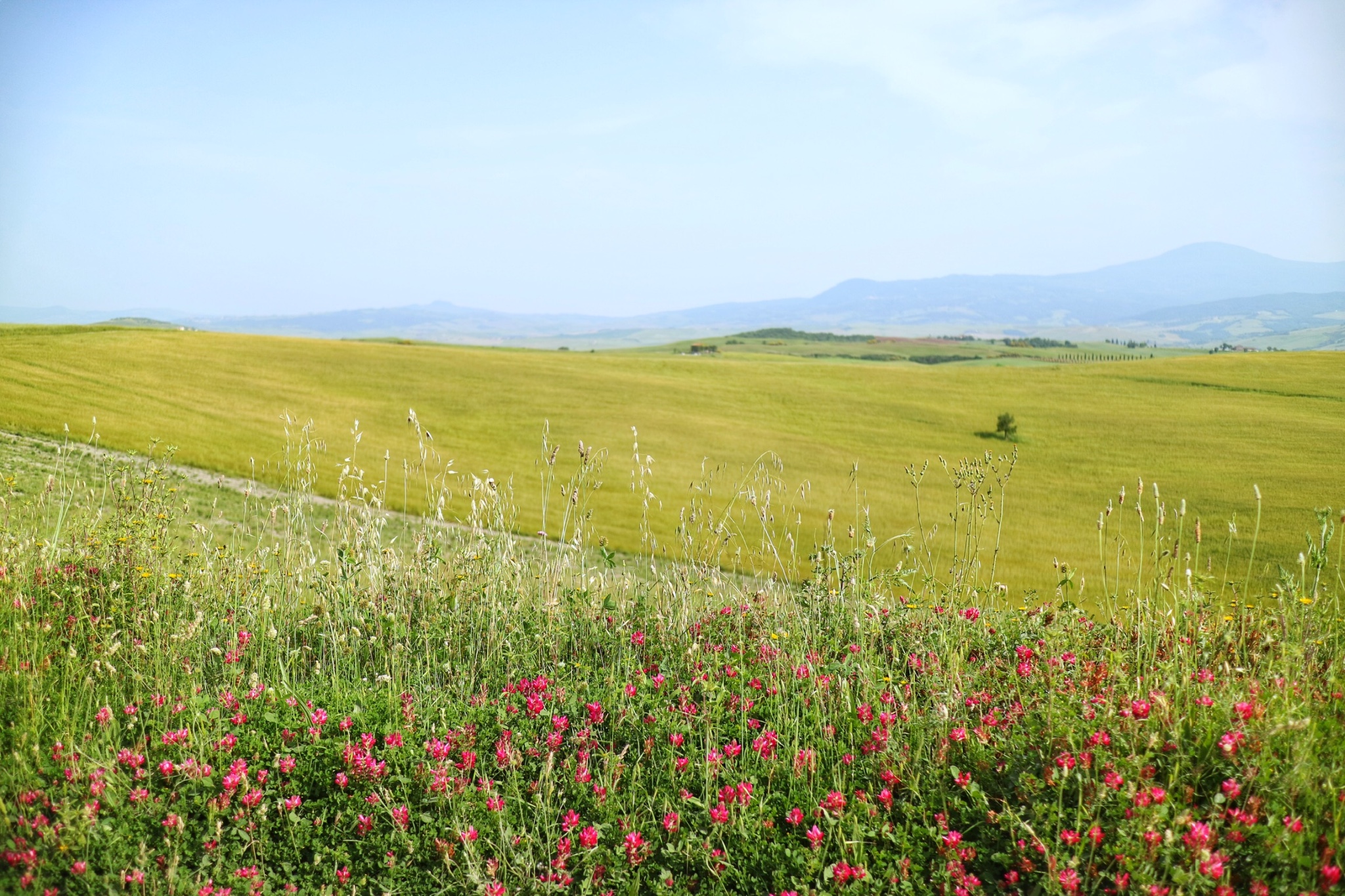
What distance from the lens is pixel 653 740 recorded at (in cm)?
392

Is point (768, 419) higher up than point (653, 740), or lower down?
lower down

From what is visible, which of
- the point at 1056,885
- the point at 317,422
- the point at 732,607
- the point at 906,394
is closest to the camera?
the point at 1056,885

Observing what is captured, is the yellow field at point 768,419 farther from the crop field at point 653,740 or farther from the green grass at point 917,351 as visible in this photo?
the green grass at point 917,351

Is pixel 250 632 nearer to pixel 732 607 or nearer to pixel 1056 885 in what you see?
pixel 732 607

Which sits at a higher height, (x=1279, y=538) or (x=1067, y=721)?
(x=1067, y=721)

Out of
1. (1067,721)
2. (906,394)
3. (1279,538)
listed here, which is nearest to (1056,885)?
(1067,721)

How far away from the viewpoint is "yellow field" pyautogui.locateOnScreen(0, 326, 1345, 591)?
937 inches

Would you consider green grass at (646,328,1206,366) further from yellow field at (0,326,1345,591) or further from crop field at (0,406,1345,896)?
crop field at (0,406,1345,896)

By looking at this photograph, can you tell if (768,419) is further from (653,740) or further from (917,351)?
(917,351)

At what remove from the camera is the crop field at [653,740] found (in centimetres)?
302

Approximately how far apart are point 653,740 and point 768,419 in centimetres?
3746

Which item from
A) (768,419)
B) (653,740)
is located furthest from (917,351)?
(653,740)

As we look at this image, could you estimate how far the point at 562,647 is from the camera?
521 centimetres

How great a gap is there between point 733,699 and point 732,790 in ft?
2.74
